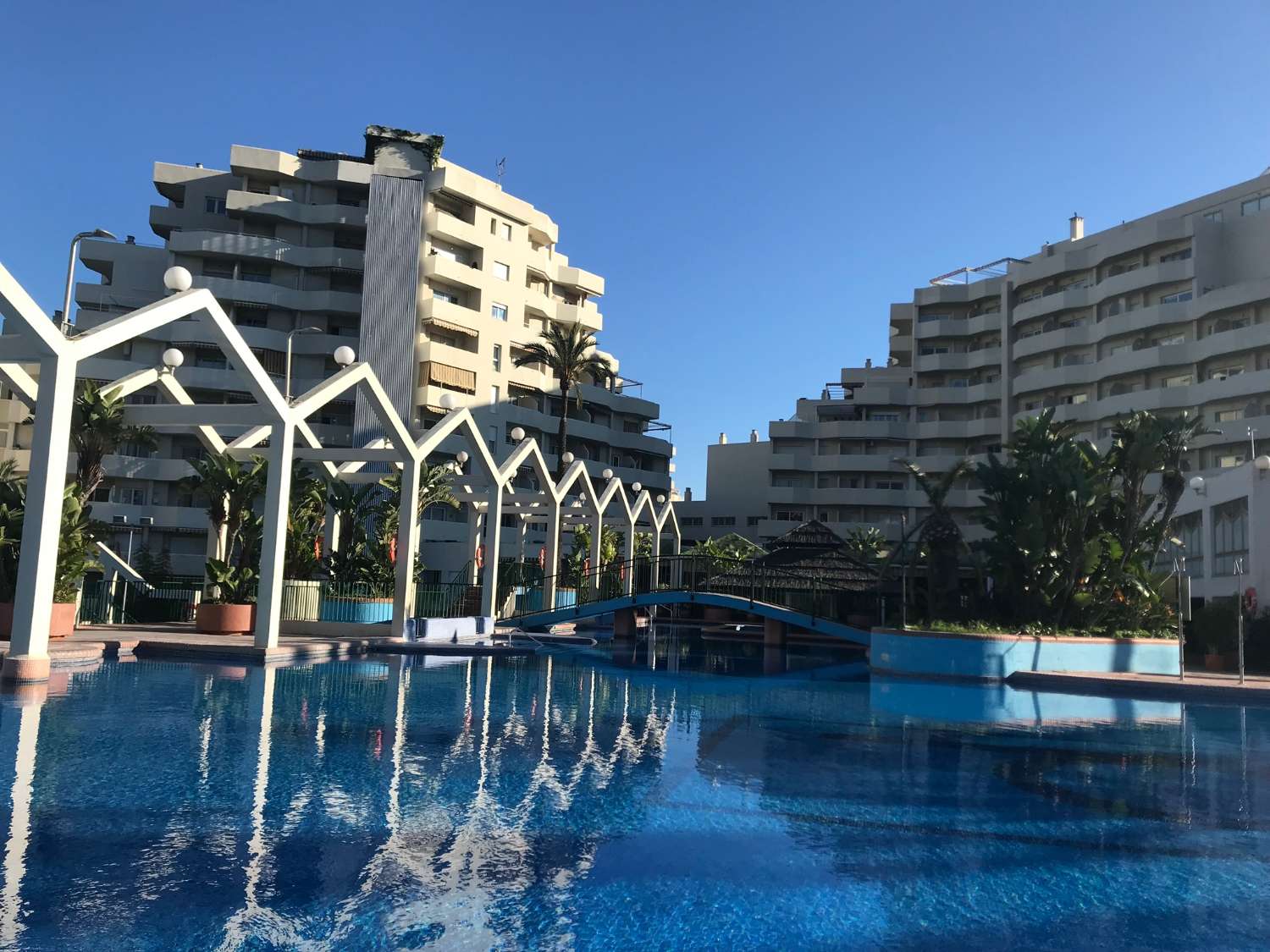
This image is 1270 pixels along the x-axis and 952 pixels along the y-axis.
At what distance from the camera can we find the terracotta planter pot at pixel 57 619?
1708 cm

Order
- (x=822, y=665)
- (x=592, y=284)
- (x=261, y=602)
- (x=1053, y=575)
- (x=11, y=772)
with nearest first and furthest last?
1. (x=11, y=772)
2. (x=261, y=602)
3. (x=1053, y=575)
4. (x=822, y=665)
5. (x=592, y=284)

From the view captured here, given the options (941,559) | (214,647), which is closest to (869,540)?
(941,559)

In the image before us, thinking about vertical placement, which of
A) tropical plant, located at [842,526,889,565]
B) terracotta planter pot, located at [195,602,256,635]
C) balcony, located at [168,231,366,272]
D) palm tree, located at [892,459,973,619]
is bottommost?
terracotta planter pot, located at [195,602,256,635]

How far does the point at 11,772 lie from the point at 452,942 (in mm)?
5323

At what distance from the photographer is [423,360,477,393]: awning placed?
52.2 metres


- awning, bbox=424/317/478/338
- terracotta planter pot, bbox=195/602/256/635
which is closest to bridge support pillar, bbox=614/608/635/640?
terracotta planter pot, bbox=195/602/256/635

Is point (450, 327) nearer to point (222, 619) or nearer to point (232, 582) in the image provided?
point (232, 582)

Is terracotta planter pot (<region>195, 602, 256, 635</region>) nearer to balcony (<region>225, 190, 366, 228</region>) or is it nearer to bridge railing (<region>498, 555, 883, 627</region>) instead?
bridge railing (<region>498, 555, 883, 627</region>)

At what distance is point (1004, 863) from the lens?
7.20 m

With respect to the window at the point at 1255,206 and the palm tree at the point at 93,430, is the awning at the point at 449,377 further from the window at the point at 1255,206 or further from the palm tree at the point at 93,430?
the window at the point at 1255,206

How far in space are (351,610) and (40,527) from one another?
37.2ft

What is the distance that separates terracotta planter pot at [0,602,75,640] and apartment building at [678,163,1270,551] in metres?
41.8

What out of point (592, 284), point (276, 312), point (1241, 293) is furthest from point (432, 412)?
point (1241, 293)

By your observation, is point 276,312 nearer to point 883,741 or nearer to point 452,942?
point 883,741
